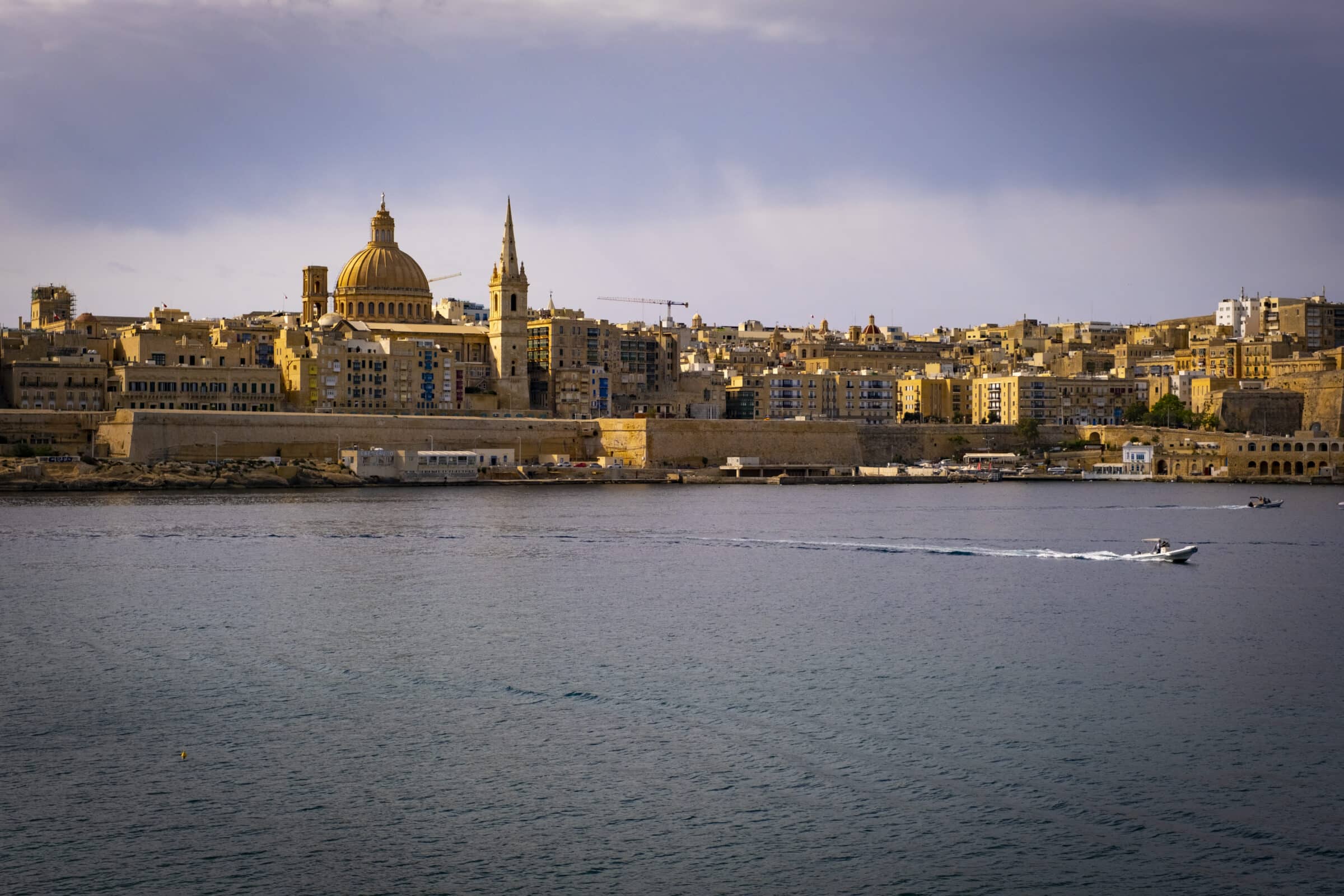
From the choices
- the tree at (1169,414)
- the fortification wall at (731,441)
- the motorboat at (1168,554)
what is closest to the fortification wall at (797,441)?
the fortification wall at (731,441)

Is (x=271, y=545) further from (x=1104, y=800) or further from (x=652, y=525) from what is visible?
(x=1104, y=800)

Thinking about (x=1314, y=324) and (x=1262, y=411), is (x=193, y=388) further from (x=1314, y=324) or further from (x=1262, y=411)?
(x=1314, y=324)

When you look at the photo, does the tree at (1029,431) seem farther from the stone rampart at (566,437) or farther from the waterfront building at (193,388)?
the waterfront building at (193,388)

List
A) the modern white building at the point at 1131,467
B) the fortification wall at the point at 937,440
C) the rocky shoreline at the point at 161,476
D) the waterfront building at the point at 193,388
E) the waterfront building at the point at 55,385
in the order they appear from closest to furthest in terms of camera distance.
Result: the rocky shoreline at the point at 161,476, the waterfront building at the point at 55,385, the waterfront building at the point at 193,388, the modern white building at the point at 1131,467, the fortification wall at the point at 937,440

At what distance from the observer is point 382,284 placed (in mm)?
72812

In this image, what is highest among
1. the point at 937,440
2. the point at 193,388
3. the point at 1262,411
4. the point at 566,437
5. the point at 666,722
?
the point at 193,388

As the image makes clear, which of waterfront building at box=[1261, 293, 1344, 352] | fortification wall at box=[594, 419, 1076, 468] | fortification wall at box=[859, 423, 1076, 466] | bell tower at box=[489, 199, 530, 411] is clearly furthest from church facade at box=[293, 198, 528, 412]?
waterfront building at box=[1261, 293, 1344, 352]

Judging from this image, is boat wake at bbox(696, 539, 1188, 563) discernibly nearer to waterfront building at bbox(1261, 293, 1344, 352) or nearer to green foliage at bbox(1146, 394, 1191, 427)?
green foliage at bbox(1146, 394, 1191, 427)

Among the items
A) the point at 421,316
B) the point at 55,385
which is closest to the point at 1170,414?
the point at 421,316

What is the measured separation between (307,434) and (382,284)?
741 inches

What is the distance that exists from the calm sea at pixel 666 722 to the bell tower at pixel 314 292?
146 ft

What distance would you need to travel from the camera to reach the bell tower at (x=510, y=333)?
68188 mm

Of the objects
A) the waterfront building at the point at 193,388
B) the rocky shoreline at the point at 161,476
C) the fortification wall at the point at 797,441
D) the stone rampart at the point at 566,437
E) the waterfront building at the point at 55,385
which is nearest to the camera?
the rocky shoreline at the point at 161,476

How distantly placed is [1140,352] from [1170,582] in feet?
205
